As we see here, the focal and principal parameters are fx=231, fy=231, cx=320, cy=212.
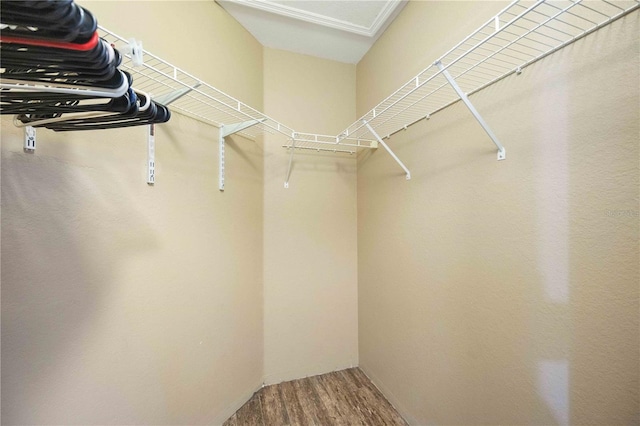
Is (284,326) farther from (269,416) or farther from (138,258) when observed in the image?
(138,258)

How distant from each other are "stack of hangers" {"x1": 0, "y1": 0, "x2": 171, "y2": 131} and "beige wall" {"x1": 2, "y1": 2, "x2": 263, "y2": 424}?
30 cm

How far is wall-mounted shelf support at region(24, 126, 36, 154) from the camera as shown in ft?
2.40

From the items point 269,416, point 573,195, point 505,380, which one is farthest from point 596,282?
point 269,416

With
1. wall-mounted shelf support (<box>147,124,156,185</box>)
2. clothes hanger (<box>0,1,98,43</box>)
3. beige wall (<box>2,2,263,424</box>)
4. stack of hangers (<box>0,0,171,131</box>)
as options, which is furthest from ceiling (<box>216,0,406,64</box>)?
clothes hanger (<box>0,1,98,43</box>)

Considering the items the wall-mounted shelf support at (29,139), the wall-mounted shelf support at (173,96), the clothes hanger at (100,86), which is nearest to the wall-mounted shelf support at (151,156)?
the wall-mounted shelf support at (173,96)

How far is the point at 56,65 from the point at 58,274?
2.44ft

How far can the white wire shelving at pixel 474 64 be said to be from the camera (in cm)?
66

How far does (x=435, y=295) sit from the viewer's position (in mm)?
1205

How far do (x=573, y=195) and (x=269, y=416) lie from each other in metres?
1.89

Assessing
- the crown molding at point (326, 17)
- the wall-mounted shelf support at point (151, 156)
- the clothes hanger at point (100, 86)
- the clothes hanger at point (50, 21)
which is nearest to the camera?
the clothes hanger at point (50, 21)

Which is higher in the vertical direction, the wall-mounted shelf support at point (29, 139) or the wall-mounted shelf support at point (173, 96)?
the wall-mounted shelf support at point (173, 96)

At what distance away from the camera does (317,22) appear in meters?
1.49

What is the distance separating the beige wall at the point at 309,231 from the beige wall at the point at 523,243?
0.53 m

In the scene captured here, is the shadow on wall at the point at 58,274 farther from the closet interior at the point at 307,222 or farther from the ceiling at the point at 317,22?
the ceiling at the point at 317,22
